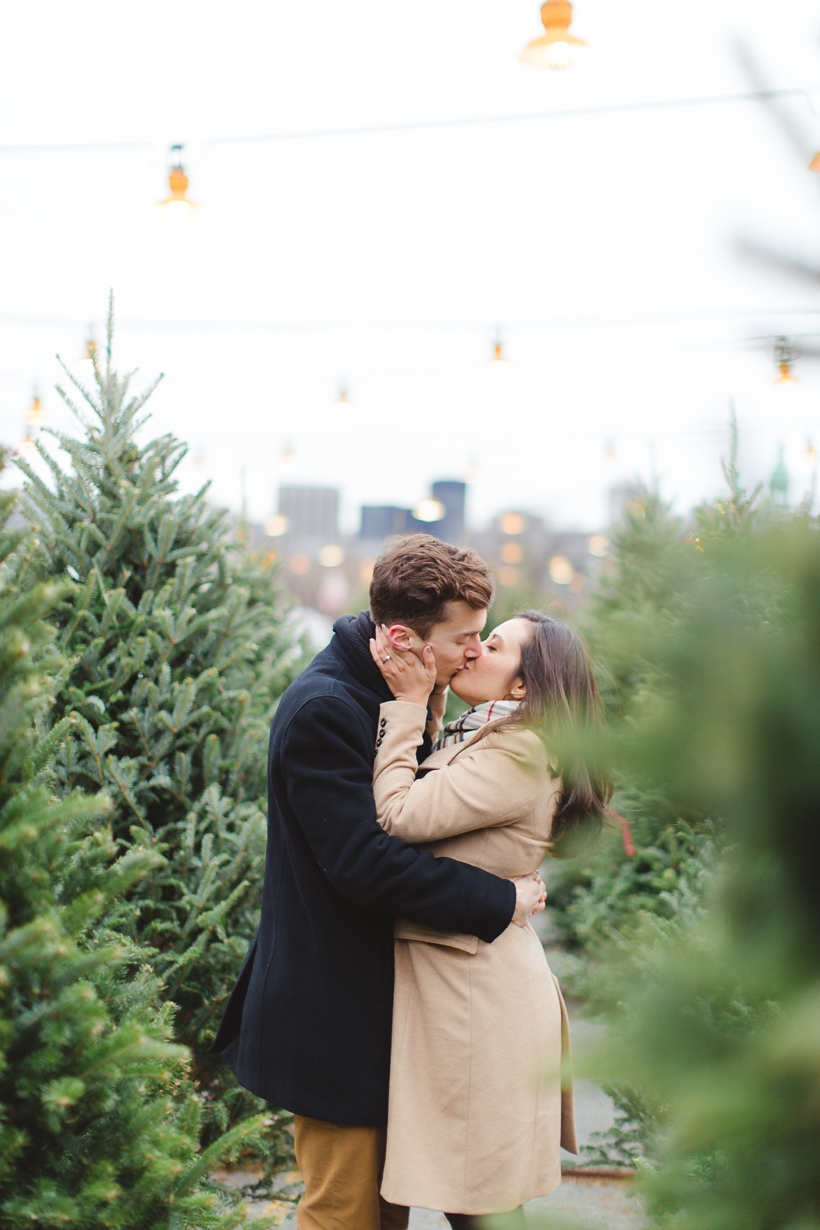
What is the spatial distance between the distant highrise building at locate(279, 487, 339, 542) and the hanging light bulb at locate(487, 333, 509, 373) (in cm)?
1938

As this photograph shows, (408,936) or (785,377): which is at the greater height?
(785,377)

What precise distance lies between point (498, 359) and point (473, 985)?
7744 millimetres

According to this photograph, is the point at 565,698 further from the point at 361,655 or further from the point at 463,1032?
the point at 463,1032

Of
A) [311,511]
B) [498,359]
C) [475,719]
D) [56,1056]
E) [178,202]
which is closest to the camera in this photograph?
[56,1056]

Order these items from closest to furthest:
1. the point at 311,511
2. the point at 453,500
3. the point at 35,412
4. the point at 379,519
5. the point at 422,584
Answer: the point at 422,584
the point at 35,412
the point at 453,500
the point at 379,519
the point at 311,511

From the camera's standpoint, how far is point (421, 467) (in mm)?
18609

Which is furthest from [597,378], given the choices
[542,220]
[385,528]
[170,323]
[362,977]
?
[385,528]

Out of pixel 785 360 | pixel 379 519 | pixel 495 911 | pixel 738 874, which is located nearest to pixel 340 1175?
pixel 495 911

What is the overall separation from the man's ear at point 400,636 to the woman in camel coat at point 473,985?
16 millimetres

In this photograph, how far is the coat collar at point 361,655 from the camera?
2.41m

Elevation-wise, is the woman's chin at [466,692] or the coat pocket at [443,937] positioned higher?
the woman's chin at [466,692]

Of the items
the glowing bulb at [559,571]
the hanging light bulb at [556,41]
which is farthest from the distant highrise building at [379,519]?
the hanging light bulb at [556,41]

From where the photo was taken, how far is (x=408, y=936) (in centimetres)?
226

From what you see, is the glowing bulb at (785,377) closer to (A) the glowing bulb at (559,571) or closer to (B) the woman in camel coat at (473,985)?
(B) the woman in camel coat at (473,985)
